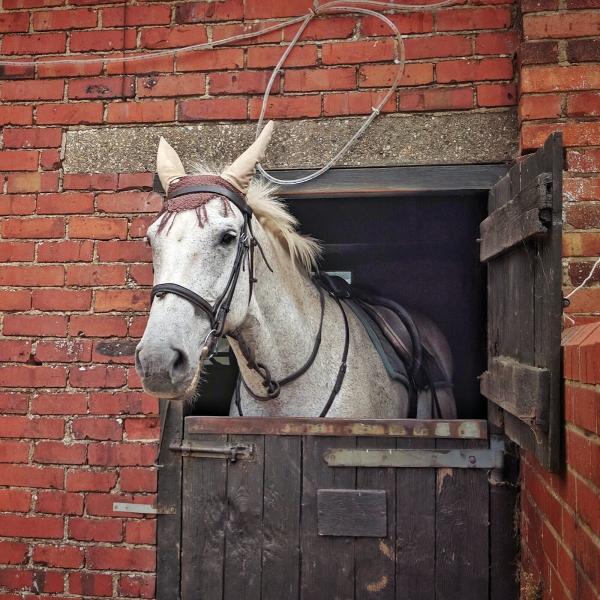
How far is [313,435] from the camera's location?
2.89m

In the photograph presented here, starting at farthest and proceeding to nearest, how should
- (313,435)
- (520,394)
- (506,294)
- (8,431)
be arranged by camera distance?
1. (8,431)
2. (313,435)
3. (506,294)
4. (520,394)

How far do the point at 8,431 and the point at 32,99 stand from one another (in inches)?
64.5

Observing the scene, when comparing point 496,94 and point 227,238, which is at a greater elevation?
point 496,94

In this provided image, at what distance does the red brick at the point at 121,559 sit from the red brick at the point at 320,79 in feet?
7.42

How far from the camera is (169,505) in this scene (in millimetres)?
2980

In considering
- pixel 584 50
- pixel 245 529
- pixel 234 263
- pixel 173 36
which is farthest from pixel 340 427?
pixel 173 36

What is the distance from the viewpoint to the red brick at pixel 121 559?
9.74ft

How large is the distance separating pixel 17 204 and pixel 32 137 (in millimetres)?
341

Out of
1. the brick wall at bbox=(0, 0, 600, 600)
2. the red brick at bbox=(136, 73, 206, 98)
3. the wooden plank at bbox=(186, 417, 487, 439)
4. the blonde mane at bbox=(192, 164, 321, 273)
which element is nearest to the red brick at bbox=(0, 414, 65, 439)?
the brick wall at bbox=(0, 0, 600, 600)

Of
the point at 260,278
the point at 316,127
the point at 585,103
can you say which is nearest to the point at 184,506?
the point at 260,278

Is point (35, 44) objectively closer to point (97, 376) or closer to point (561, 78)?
point (97, 376)

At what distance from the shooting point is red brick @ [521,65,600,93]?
8.89ft

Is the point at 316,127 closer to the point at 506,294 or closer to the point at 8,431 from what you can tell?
the point at 506,294

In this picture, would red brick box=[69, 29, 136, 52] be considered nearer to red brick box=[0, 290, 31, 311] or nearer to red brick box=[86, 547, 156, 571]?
red brick box=[0, 290, 31, 311]
